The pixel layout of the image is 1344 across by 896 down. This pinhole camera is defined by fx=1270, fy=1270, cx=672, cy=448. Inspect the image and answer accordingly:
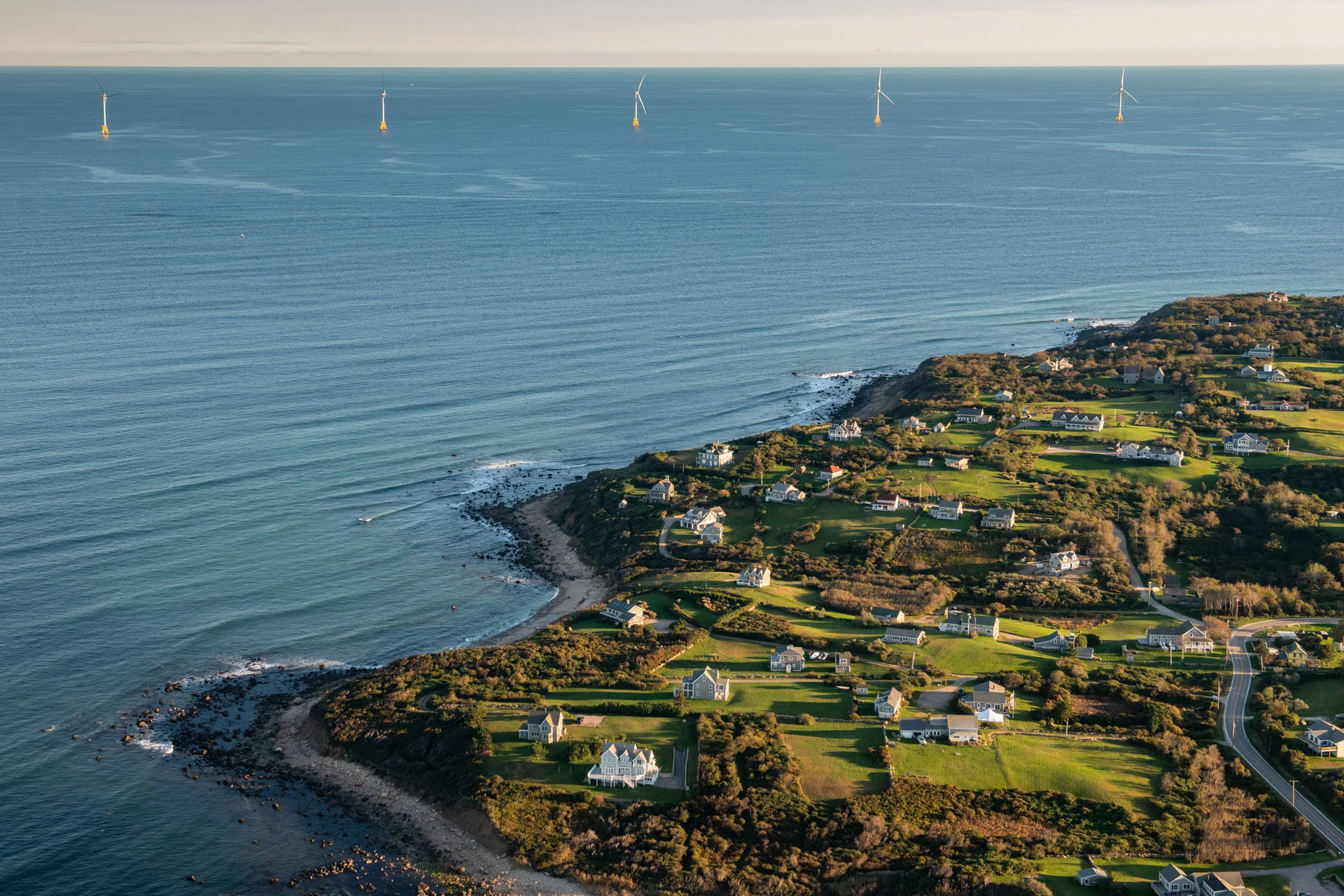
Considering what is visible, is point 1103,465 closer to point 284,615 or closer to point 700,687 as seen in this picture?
point 700,687

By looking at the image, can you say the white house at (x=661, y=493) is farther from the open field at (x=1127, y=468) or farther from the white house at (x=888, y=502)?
the open field at (x=1127, y=468)

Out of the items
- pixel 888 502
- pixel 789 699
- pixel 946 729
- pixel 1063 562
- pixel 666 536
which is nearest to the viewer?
pixel 946 729

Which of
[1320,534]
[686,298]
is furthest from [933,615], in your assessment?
[686,298]

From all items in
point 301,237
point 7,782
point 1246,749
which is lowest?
point 7,782

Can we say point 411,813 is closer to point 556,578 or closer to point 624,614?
point 624,614

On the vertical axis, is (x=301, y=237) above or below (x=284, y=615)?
above

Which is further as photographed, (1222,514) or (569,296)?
(569,296)

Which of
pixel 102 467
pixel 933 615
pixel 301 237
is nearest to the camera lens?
pixel 933 615

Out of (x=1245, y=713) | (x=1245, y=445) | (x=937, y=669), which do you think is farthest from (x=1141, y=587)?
(x=1245, y=445)
